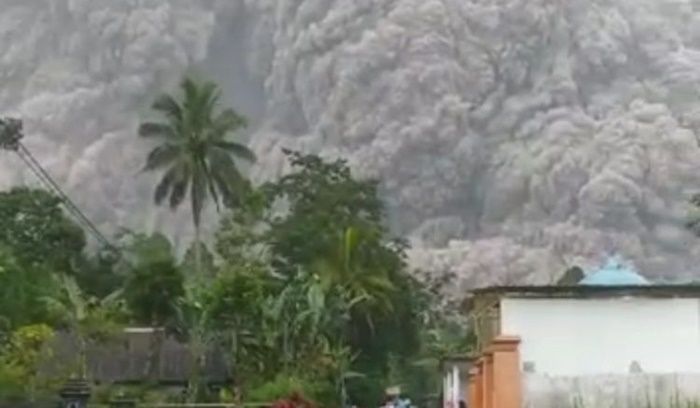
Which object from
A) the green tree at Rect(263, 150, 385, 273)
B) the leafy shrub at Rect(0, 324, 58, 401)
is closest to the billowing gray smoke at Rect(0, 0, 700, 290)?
the green tree at Rect(263, 150, 385, 273)

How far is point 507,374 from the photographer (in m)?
20.4

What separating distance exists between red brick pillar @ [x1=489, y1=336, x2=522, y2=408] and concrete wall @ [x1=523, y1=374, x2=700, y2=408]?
0.13 meters

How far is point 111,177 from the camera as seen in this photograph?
9275cm

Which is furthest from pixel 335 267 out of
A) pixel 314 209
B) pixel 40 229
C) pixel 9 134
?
pixel 9 134

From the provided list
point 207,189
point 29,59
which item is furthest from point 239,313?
point 29,59

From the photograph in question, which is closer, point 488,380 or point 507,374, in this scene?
point 507,374

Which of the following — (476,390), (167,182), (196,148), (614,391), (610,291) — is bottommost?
(614,391)

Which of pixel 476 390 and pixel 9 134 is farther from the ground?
pixel 9 134

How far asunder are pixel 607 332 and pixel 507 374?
1799 millimetres

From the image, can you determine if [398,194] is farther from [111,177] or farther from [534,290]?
[534,290]

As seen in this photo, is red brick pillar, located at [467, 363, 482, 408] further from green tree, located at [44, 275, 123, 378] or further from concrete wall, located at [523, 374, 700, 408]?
green tree, located at [44, 275, 123, 378]

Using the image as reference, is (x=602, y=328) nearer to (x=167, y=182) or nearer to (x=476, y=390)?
(x=476, y=390)

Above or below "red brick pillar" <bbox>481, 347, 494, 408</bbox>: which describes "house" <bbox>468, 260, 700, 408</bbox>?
above

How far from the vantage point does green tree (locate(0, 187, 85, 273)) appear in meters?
54.0
